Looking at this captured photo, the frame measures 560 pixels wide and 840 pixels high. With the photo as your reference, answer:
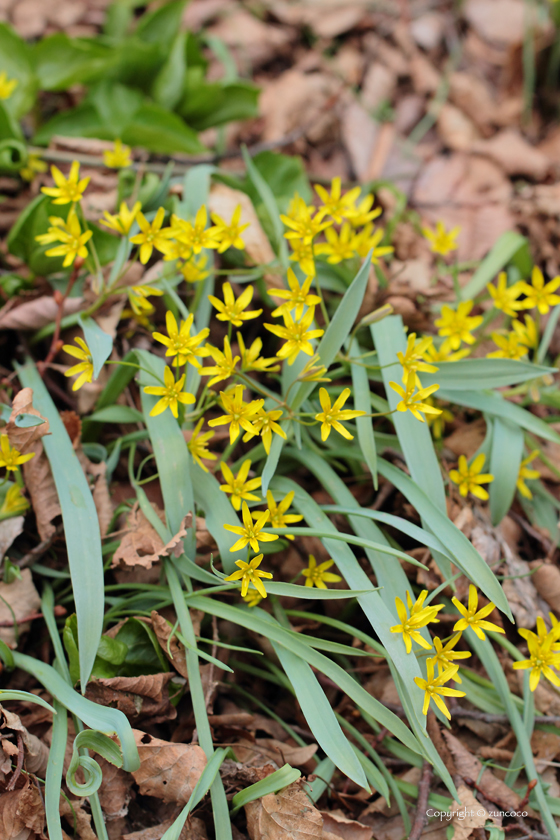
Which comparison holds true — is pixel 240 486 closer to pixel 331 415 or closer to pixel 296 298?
pixel 331 415

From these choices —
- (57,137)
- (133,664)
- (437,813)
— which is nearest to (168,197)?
(57,137)

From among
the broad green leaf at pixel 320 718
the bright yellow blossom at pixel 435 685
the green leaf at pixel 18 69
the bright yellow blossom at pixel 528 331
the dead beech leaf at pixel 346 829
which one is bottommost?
the dead beech leaf at pixel 346 829

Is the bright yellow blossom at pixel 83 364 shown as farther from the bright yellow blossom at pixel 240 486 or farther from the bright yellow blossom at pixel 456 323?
the bright yellow blossom at pixel 456 323

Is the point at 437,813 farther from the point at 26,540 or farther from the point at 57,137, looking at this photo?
the point at 57,137

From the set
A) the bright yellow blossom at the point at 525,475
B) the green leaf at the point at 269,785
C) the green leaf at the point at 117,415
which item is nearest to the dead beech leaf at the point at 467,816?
the green leaf at the point at 269,785

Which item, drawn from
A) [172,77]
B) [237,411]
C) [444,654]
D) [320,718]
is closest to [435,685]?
[444,654]

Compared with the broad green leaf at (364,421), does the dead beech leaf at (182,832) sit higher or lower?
lower

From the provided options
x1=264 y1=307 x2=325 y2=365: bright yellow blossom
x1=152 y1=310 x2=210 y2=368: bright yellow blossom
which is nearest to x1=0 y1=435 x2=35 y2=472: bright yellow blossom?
x1=152 y1=310 x2=210 y2=368: bright yellow blossom
